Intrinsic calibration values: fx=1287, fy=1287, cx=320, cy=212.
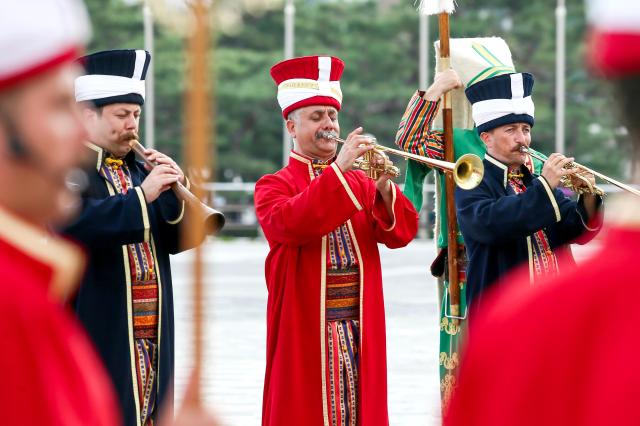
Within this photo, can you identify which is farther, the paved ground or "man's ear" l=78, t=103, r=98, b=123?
the paved ground

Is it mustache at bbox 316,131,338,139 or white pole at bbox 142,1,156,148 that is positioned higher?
white pole at bbox 142,1,156,148

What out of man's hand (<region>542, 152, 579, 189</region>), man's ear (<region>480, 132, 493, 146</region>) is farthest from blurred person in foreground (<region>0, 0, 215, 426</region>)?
man's ear (<region>480, 132, 493, 146</region>)

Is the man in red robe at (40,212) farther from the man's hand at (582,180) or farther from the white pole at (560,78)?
the white pole at (560,78)

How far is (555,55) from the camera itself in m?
29.8

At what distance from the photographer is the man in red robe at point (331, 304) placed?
5227 millimetres

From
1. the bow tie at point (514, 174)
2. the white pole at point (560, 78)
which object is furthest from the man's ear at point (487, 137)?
the white pole at point (560, 78)

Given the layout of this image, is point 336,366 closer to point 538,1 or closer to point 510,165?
point 510,165

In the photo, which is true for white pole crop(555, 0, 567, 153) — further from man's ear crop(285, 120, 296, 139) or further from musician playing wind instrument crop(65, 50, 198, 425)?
musician playing wind instrument crop(65, 50, 198, 425)

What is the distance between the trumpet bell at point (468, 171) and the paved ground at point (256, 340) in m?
1.33

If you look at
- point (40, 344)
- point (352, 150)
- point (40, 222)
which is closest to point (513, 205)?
point (352, 150)

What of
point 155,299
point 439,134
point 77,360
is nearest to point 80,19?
point 77,360

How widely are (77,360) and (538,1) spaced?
97.6ft

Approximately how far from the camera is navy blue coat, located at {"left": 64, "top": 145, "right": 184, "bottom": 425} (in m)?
4.62

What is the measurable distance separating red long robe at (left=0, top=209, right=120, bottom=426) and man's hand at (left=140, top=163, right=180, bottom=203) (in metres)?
2.85
